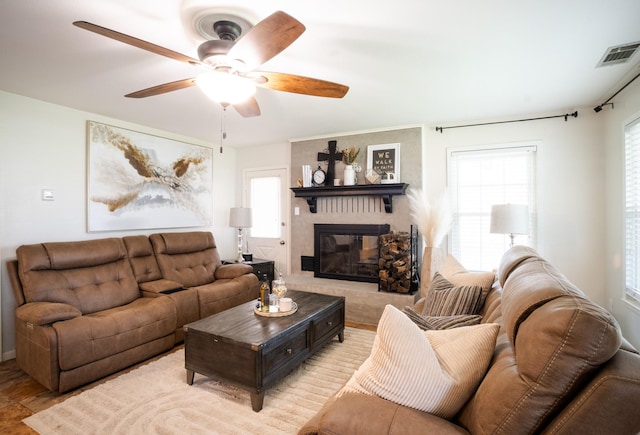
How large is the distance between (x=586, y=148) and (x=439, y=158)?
1.48 meters

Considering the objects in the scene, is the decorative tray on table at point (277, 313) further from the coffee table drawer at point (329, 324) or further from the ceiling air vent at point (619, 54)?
the ceiling air vent at point (619, 54)

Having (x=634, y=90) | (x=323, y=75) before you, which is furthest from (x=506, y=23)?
(x=634, y=90)

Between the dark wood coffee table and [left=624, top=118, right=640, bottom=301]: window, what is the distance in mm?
2741

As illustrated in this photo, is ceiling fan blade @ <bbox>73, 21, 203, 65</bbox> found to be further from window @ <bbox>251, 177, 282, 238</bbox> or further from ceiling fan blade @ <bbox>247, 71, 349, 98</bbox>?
window @ <bbox>251, 177, 282, 238</bbox>

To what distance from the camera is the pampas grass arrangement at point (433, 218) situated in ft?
12.0

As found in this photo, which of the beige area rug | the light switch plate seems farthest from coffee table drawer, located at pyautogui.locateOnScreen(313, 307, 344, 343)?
the light switch plate

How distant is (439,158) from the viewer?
13.5 feet

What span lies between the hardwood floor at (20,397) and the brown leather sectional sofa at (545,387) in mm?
2172

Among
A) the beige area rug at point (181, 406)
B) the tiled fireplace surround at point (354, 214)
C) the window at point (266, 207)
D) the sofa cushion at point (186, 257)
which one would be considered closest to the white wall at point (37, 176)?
the sofa cushion at point (186, 257)

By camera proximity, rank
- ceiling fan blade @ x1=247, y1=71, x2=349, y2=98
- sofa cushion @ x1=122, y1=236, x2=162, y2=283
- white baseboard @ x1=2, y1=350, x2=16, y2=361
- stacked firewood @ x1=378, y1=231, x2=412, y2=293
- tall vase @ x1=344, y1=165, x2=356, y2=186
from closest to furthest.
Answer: ceiling fan blade @ x1=247, y1=71, x2=349, y2=98, white baseboard @ x1=2, y1=350, x2=16, y2=361, sofa cushion @ x1=122, y1=236, x2=162, y2=283, stacked firewood @ x1=378, y1=231, x2=412, y2=293, tall vase @ x1=344, y1=165, x2=356, y2=186

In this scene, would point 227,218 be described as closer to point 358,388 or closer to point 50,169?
point 50,169

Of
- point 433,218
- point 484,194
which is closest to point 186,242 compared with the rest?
point 433,218

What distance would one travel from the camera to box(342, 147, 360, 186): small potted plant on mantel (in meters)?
4.31

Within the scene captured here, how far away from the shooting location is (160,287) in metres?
3.40
